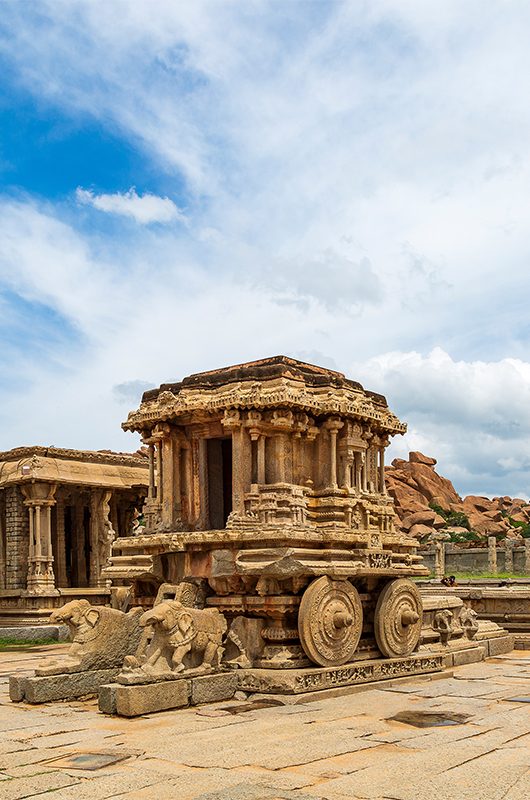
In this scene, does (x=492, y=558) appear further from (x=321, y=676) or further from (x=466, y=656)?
(x=321, y=676)

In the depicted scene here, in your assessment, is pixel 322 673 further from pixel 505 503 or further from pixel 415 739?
pixel 505 503

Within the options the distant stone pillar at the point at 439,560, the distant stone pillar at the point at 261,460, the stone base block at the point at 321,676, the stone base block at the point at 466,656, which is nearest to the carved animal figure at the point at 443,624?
the stone base block at the point at 466,656

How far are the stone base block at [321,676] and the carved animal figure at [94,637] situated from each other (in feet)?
5.96

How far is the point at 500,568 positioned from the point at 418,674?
112 feet

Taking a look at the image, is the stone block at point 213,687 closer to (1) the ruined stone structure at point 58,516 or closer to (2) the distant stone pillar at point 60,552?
(1) the ruined stone structure at point 58,516

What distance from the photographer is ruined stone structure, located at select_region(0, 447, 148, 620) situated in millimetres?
25469

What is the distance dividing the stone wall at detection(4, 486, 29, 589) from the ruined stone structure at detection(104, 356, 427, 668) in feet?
29.2

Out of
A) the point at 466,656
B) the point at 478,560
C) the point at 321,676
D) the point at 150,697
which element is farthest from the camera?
the point at 478,560

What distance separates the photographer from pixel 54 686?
10.5m

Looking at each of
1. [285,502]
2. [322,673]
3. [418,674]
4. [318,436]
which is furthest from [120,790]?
[318,436]

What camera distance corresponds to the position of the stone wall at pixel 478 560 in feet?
143

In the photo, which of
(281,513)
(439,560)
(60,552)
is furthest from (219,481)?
(439,560)

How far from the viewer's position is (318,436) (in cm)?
1642

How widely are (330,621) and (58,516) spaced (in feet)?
61.4
